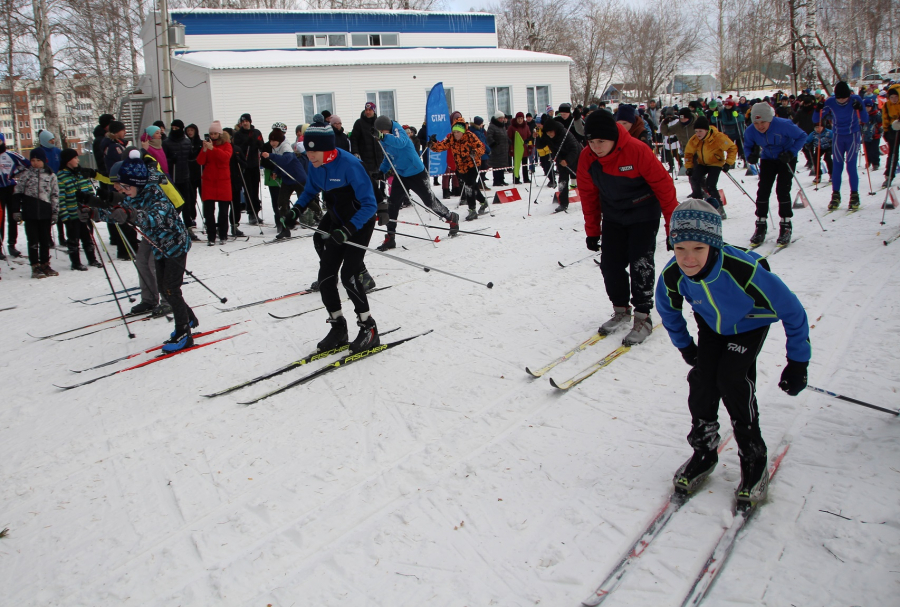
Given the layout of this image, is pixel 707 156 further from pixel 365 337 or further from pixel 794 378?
pixel 794 378

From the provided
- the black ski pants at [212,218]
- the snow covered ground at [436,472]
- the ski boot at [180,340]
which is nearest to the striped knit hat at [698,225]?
the snow covered ground at [436,472]

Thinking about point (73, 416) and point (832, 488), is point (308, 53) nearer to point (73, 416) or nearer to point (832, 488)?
point (73, 416)

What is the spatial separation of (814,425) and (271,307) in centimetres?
520

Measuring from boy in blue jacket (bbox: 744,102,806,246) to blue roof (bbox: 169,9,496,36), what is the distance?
24708 millimetres

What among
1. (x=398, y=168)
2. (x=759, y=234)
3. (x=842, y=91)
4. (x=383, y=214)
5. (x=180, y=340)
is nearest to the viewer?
(x=180, y=340)

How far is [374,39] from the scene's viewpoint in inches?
1182

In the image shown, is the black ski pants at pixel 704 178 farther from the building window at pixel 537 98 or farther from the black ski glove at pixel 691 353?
the building window at pixel 537 98

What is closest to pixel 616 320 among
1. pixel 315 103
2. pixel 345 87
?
pixel 315 103

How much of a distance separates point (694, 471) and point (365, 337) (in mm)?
2975

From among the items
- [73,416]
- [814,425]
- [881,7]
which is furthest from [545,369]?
[881,7]

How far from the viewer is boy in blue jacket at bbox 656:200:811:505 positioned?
260 cm

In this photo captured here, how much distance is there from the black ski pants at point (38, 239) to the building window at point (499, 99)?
20.9 meters

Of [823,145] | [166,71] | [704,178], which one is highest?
[166,71]

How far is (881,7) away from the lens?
106ft
